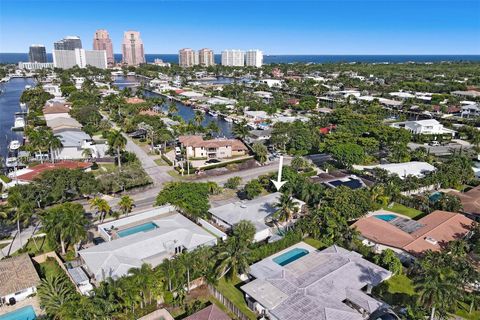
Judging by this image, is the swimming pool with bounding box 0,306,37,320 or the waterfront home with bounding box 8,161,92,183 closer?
the swimming pool with bounding box 0,306,37,320

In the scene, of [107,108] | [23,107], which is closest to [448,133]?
[107,108]

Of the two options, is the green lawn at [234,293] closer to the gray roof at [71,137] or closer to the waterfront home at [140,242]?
A: the waterfront home at [140,242]

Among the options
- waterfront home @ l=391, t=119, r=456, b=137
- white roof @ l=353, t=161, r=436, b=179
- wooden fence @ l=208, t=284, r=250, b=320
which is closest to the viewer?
wooden fence @ l=208, t=284, r=250, b=320

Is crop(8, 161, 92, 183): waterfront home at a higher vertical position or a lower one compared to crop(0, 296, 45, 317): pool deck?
higher

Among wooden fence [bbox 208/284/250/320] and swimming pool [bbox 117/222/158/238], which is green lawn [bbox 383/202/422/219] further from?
swimming pool [bbox 117/222/158/238]

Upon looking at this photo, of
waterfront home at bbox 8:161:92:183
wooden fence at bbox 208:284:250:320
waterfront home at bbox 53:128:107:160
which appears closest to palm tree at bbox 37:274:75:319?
wooden fence at bbox 208:284:250:320

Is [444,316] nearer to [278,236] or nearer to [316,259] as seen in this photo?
[316,259]

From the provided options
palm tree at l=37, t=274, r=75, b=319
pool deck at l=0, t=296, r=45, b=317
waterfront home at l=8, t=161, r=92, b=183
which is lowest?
pool deck at l=0, t=296, r=45, b=317
